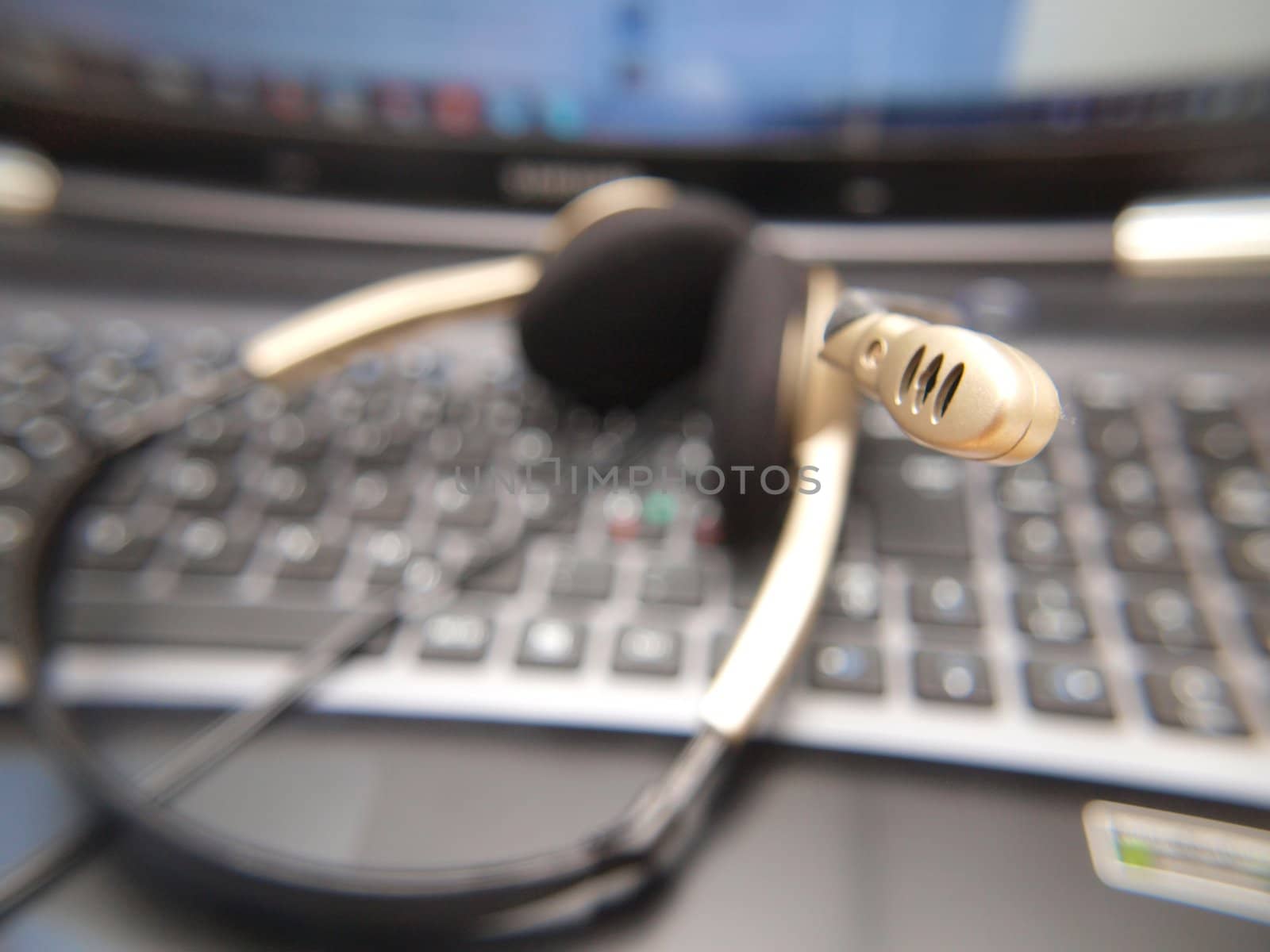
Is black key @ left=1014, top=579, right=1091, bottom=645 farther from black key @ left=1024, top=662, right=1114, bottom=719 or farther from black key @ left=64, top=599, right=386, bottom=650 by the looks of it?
black key @ left=64, top=599, right=386, bottom=650

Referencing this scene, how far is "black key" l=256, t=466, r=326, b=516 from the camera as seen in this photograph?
0.92ft

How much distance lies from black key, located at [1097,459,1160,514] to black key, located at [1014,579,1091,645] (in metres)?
0.05

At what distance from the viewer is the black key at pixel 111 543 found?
0.27 meters

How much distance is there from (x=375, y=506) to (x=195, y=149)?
0.29 m

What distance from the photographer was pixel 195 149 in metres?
0.42

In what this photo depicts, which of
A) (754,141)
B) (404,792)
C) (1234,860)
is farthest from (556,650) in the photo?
(754,141)

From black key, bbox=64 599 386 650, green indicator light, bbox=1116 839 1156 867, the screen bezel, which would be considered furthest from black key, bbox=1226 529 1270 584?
black key, bbox=64 599 386 650

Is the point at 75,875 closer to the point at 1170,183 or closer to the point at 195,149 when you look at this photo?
the point at 195,149

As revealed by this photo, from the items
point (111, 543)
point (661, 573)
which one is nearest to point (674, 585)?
point (661, 573)


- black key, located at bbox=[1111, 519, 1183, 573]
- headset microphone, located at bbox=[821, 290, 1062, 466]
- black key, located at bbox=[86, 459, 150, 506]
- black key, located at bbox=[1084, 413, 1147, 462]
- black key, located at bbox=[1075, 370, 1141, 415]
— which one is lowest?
black key, located at bbox=[86, 459, 150, 506]

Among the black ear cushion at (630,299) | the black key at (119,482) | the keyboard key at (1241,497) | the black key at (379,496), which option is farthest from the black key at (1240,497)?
the black key at (119,482)

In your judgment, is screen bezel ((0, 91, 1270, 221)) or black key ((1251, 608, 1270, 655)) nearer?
black key ((1251, 608, 1270, 655))

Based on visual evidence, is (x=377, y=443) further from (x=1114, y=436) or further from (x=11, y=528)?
(x=1114, y=436)

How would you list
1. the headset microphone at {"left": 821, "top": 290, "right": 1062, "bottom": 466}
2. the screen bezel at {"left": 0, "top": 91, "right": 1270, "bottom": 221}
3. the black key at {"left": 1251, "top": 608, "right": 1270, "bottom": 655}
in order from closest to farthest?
the headset microphone at {"left": 821, "top": 290, "right": 1062, "bottom": 466}
the black key at {"left": 1251, "top": 608, "right": 1270, "bottom": 655}
the screen bezel at {"left": 0, "top": 91, "right": 1270, "bottom": 221}
